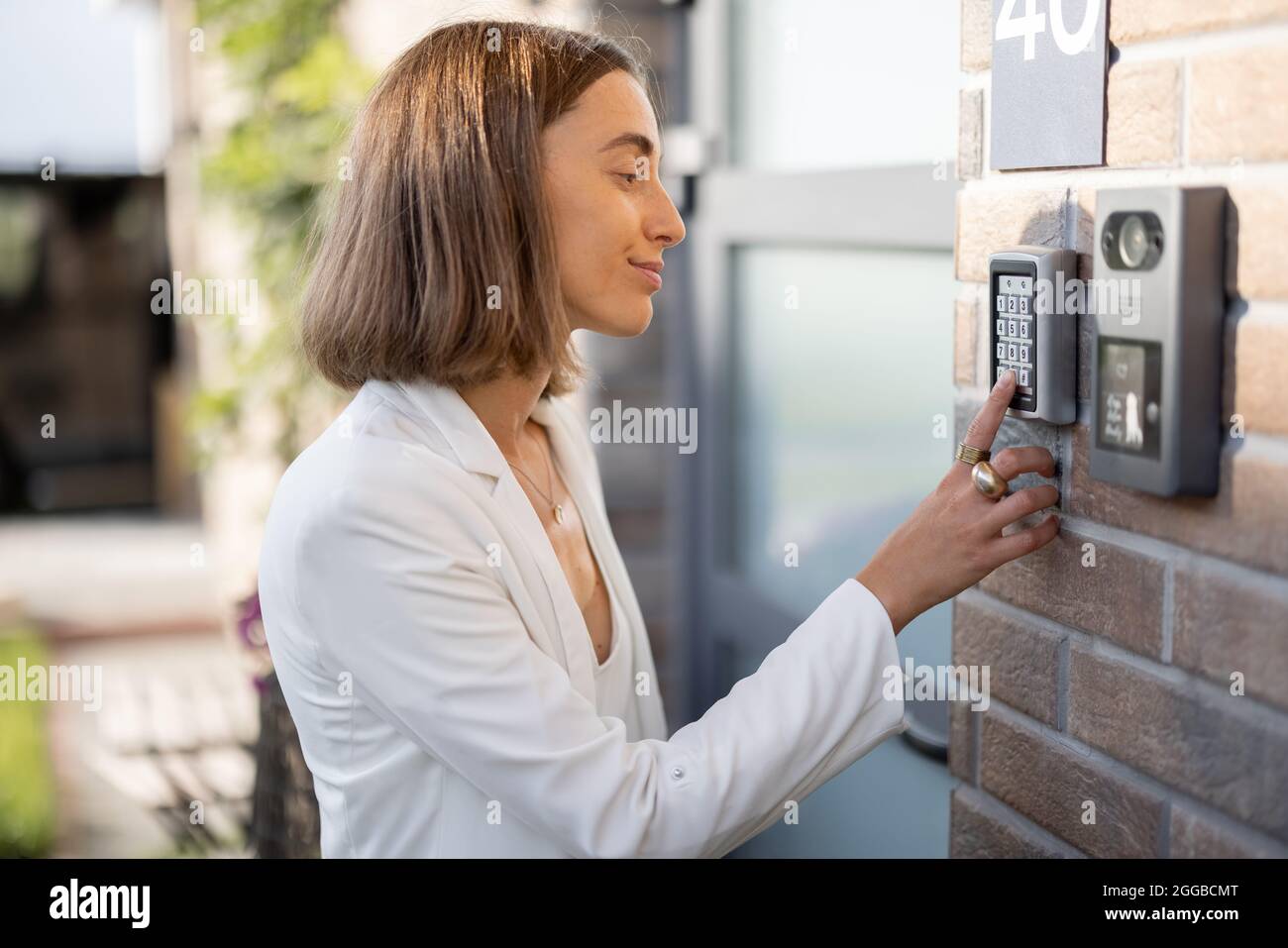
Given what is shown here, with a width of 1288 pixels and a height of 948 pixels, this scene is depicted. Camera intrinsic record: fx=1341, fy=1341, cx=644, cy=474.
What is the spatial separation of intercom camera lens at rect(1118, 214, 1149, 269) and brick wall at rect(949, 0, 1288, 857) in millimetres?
48

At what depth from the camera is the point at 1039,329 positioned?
122 centimetres

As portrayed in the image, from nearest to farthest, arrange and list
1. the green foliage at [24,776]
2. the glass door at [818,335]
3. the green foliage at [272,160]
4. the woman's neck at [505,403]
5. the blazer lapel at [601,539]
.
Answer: the woman's neck at [505,403] < the blazer lapel at [601,539] < the glass door at [818,335] < the green foliage at [24,776] < the green foliage at [272,160]

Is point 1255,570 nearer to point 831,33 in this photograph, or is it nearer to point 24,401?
point 831,33

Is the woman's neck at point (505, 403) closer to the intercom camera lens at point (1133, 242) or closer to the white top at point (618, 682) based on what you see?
the white top at point (618, 682)

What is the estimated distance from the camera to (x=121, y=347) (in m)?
9.38

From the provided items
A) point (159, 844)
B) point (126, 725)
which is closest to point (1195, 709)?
point (126, 725)

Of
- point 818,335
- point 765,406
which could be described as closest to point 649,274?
point 818,335

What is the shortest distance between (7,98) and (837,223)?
6.59 meters

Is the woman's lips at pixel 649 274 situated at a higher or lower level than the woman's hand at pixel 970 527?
higher

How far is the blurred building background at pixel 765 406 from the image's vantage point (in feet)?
3.90

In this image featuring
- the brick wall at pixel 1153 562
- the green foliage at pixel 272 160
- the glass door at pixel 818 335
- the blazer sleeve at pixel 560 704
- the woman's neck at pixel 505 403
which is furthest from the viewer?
the green foliage at pixel 272 160

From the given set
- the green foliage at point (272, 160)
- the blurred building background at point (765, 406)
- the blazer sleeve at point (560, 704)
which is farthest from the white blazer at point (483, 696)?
the green foliage at point (272, 160)

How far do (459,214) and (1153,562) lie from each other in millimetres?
802

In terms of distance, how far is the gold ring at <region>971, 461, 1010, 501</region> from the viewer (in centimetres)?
124
